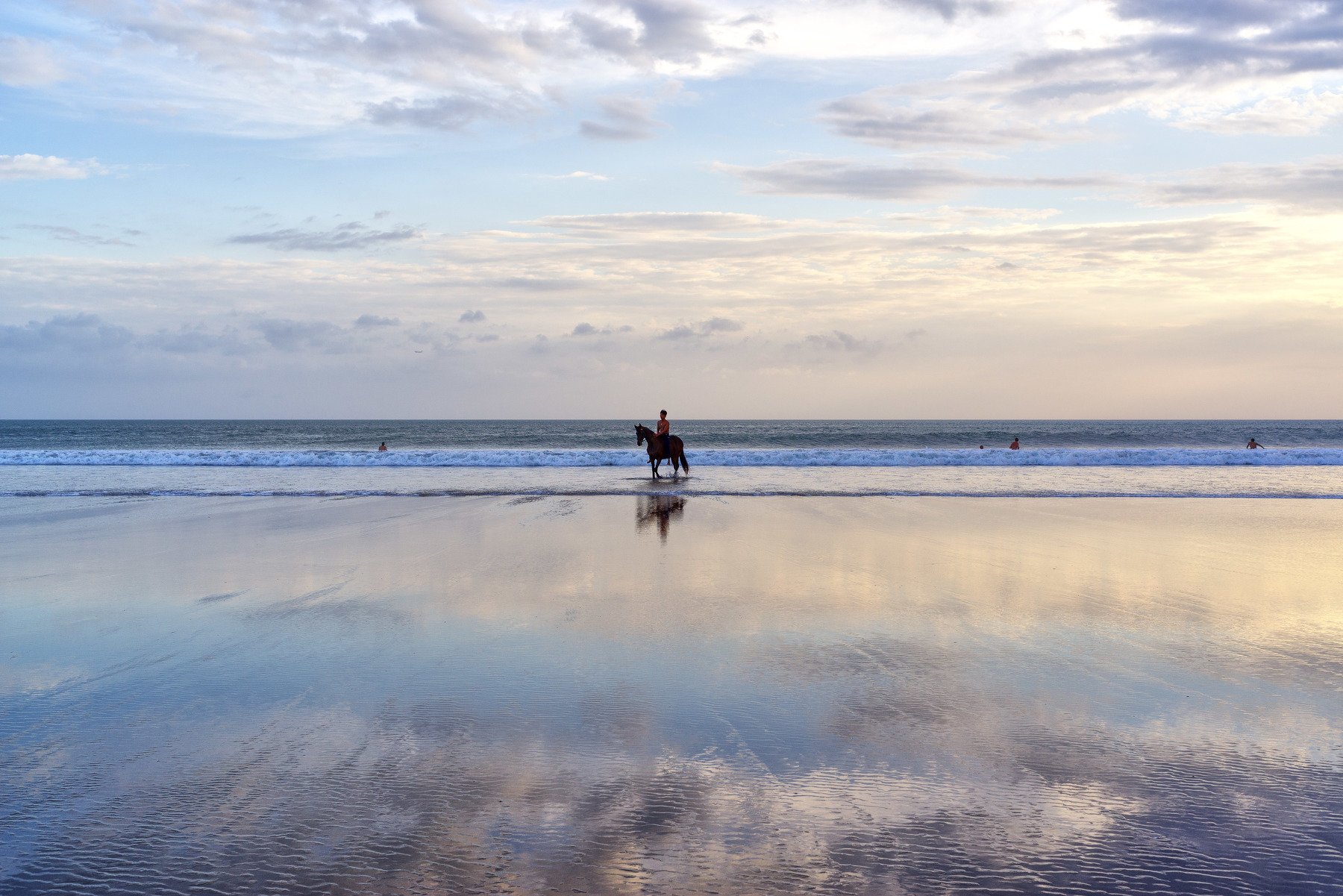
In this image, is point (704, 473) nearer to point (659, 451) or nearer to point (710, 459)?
point (659, 451)

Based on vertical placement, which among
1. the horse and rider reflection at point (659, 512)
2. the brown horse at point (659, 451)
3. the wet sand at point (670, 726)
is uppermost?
the brown horse at point (659, 451)

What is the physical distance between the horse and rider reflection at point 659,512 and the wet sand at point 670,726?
3.38m

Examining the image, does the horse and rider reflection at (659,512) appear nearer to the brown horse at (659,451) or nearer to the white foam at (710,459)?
the brown horse at (659,451)

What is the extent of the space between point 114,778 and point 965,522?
13.0m

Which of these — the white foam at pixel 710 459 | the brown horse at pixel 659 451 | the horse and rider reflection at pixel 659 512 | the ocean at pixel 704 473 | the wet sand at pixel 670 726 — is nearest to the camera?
the wet sand at pixel 670 726

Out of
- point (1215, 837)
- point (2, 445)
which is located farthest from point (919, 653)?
point (2, 445)

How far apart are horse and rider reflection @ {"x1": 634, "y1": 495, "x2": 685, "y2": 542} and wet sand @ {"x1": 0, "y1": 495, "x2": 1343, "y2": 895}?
3.38 metres

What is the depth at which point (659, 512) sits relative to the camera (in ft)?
52.9

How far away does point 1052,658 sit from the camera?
6.25 meters

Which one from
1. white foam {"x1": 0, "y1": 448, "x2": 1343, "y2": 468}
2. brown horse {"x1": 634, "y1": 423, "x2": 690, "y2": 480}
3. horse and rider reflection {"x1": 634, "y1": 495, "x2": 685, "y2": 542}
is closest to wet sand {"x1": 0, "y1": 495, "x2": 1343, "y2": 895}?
horse and rider reflection {"x1": 634, "y1": 495, "x2": 685, "y2": 542}

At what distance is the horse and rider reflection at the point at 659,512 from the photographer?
13.9 m

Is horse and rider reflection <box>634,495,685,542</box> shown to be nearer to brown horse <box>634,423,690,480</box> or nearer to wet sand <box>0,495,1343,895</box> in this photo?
wet sand <box>0,495,1343,895</box>

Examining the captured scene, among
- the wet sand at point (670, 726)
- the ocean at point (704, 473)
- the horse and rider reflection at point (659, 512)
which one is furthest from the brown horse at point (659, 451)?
the wet sand at point (670, 726)

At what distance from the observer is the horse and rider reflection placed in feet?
45.5
